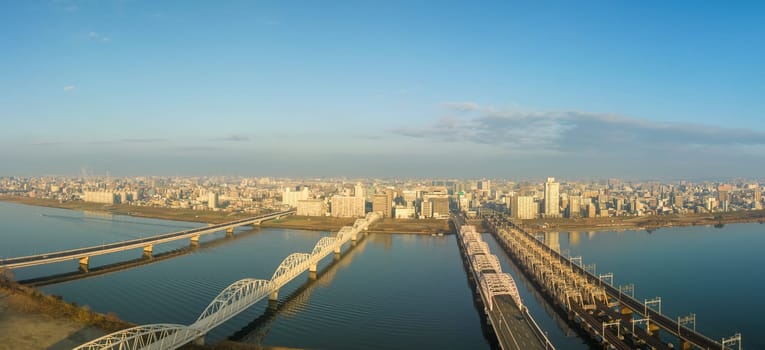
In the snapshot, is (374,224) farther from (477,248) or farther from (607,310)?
(607,310)

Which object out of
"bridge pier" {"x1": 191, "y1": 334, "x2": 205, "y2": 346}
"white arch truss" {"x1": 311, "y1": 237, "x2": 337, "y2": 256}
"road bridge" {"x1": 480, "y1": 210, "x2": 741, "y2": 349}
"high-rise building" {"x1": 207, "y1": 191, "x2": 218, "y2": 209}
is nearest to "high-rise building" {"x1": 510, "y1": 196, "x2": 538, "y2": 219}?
"road bridge" {"x1": 480, "y1": 210, "x2": 741, "y2": 349}

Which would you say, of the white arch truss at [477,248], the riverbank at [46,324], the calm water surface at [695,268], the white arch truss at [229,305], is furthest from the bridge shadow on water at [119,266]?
the calm water surface at [695,268]

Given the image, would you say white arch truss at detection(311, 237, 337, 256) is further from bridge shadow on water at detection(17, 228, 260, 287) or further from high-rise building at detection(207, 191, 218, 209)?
high-rise building at detection(207, 191, 218, 209)

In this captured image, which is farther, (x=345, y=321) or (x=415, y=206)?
(x=415, y=206)

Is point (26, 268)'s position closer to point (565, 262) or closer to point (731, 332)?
point (565, 262)

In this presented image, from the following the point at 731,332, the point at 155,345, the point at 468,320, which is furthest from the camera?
the point at 468,320

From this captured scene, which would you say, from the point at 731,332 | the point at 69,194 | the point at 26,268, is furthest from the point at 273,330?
the point at 69,194

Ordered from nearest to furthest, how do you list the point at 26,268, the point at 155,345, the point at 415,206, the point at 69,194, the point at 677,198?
1. the point at 155,345
2. the point at 26,268
3. the point at 415,206
4. the point at 677,198
5. the point at 69,194
